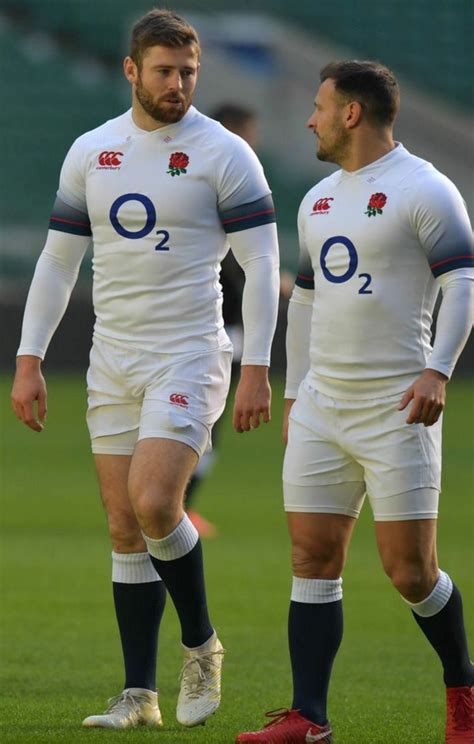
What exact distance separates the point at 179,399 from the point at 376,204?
0.91 metres

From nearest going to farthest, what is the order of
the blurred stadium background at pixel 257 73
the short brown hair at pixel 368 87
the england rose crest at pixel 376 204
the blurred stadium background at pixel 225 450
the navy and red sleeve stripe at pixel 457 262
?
1. the navy and red sleeve stripe at pixel 457 262
2. the england rose crest at pixel 376 204
3. the short brown hair at pixel 368 87
4. the blurred stadium background at pixel 225 450
5. the blurred stadium background at pixel 257 73

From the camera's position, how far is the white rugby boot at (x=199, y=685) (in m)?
5.07

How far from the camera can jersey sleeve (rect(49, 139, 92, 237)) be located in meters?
5.27

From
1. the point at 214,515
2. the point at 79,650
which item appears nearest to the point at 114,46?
the point at 214,515

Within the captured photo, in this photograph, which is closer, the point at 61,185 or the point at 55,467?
the point at 61,185

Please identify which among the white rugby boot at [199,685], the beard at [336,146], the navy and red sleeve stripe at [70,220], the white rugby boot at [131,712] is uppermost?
the beard at [336,146]

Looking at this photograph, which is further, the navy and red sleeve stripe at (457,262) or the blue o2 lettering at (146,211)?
the blue o2 lettering at (146,211)

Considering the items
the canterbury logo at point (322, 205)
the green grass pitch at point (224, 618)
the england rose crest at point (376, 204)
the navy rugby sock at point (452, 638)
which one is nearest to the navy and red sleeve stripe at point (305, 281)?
the canterbury logo at point (322, 205)

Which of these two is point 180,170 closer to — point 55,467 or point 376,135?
point 376,135

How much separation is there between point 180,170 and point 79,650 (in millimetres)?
2662

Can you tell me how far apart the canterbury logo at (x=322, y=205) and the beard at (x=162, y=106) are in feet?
1.95

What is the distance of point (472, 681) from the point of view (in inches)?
189

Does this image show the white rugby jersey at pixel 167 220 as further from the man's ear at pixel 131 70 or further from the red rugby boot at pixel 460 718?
the red rugby boot at pixel 460 718

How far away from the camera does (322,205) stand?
4.84m
